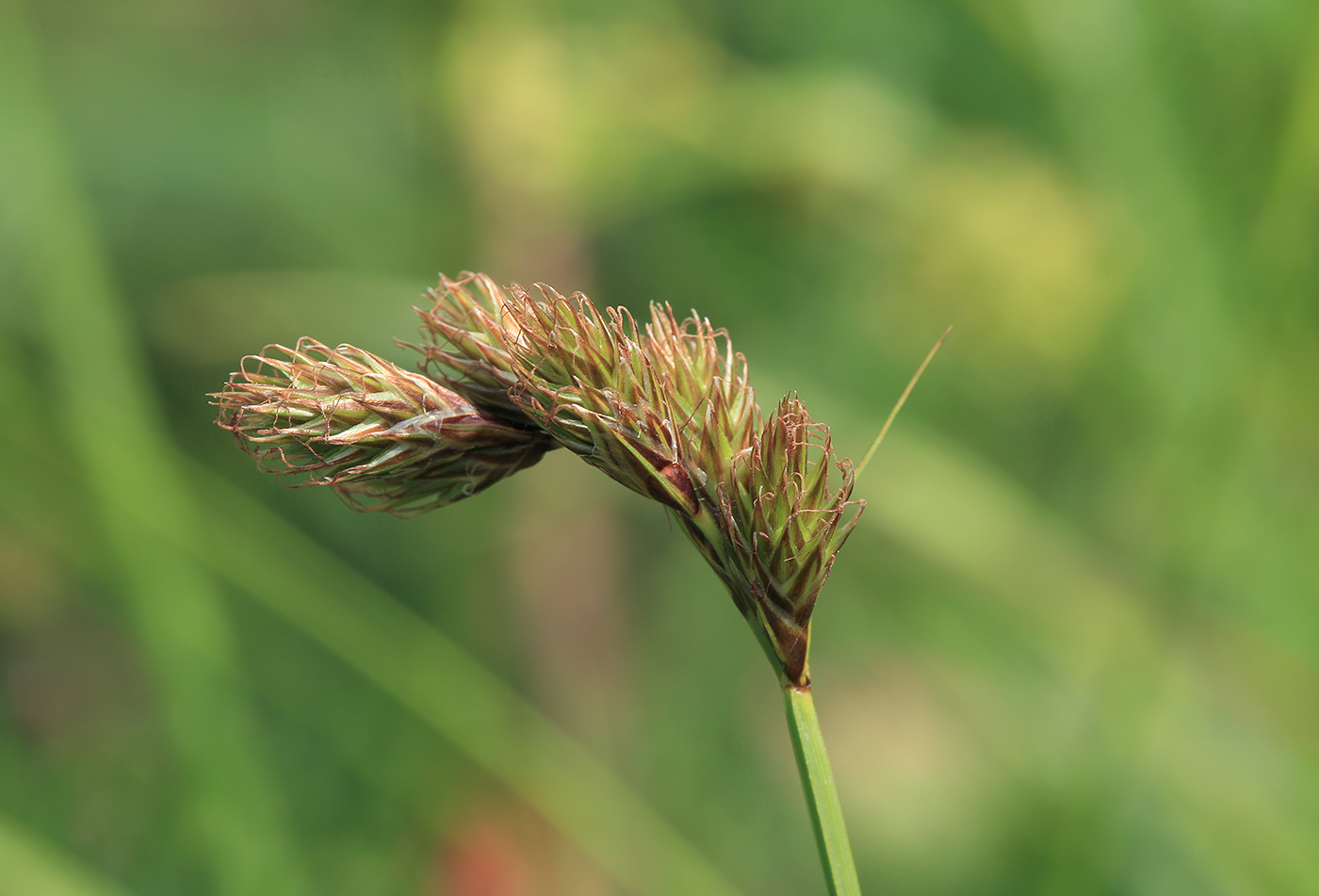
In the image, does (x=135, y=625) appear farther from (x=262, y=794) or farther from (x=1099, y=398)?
(x=1099, y=398)

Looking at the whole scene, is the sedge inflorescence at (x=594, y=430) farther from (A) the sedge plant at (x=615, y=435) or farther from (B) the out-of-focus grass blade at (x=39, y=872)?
(B) the out-of-focus grass blade at (x=39, y=872)

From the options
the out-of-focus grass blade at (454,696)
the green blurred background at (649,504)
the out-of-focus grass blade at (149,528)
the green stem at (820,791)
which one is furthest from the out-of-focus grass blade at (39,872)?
the green stem at (820,791)

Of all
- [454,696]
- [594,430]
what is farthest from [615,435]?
[454,696]

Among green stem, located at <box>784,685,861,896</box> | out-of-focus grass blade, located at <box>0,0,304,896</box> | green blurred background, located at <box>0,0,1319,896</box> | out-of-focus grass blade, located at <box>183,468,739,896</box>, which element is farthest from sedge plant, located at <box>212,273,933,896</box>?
out-of-focus grass blade, located at <box>183,468,739,896</box>

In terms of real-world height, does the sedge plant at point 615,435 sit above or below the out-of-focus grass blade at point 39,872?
above

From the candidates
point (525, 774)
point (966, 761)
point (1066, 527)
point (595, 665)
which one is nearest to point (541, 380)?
point (525, 774)
